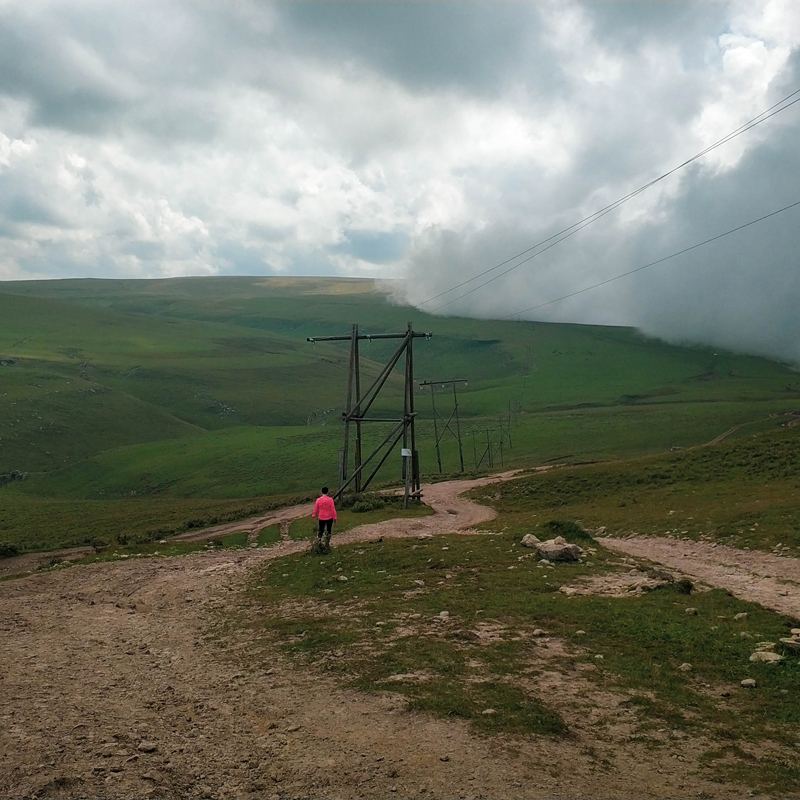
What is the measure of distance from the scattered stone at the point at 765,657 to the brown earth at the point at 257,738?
2.60 metres

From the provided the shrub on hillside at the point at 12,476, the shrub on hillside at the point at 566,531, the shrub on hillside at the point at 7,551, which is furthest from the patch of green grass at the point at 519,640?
the shrub on hillside at the point at 12,476

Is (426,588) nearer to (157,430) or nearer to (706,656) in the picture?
(706,656)

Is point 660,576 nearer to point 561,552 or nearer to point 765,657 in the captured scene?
point 561,552

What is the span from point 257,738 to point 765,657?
24.3 feet

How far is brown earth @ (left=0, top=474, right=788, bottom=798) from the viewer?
293 inches

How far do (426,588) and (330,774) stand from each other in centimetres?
877

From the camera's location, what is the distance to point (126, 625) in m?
14.9

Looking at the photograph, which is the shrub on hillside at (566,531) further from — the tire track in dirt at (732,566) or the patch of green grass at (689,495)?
the patch of green grass at (689,495)

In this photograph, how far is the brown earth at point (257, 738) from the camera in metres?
7.45

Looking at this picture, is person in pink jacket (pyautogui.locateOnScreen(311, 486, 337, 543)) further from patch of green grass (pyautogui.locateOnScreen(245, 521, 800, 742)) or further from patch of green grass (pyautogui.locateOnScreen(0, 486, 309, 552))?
patch of green grass (pyautogui.locateOnScreen(0, 486, 309, 552))

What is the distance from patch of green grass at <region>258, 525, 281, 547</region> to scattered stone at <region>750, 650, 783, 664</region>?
73.0ft

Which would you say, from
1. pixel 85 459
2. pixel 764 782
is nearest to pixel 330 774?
pixel 764 782

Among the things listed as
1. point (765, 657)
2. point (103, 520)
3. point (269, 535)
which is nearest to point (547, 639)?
point (765, 657)

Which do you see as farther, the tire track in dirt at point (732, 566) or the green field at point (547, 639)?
the tire track in dirt at point (732, 566)
